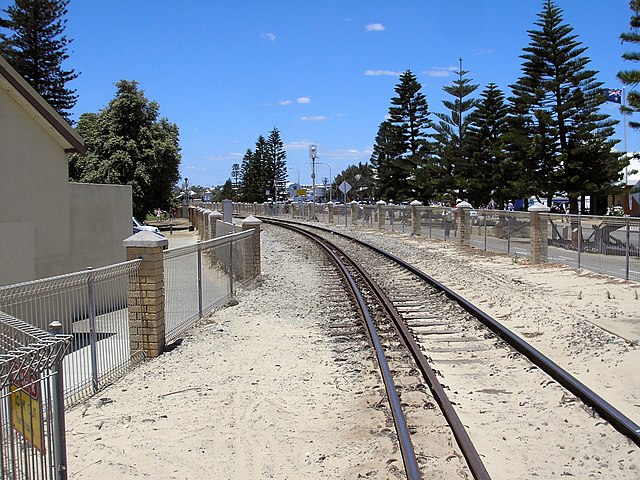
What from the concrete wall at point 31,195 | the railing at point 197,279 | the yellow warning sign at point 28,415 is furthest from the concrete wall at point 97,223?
the yellow warning sign at point 28,415

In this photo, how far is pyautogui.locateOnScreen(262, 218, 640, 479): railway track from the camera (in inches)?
224

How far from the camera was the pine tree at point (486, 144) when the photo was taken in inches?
1822

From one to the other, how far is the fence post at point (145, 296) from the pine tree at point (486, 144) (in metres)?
38.9

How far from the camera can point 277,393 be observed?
7.67 metres

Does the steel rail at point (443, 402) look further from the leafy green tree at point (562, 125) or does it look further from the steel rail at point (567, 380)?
the leafy green tree at point (562, 125)

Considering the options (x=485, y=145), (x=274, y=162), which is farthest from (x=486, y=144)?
(x=274, y=162)

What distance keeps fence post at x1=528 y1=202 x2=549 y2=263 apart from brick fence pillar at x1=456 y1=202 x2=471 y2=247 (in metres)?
6.38

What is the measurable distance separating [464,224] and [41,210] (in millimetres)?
17216

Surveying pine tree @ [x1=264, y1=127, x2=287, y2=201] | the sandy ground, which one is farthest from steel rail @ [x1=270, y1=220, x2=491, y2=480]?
pine tree @ [x1=264, y1=127, x2=287, y2=201]

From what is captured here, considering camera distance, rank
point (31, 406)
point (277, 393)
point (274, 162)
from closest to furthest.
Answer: point (31, 406)
point (277, 393)
point (274, 162)

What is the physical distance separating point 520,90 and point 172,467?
112 feet

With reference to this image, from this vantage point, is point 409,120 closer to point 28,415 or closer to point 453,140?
point 453,140

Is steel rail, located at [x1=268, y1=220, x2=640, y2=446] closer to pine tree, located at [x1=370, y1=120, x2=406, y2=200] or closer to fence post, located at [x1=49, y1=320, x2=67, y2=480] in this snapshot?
fence post, located at [x1=49, y1=320, x2=67, y2=480]

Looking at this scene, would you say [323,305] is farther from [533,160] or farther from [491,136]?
[491,136]
